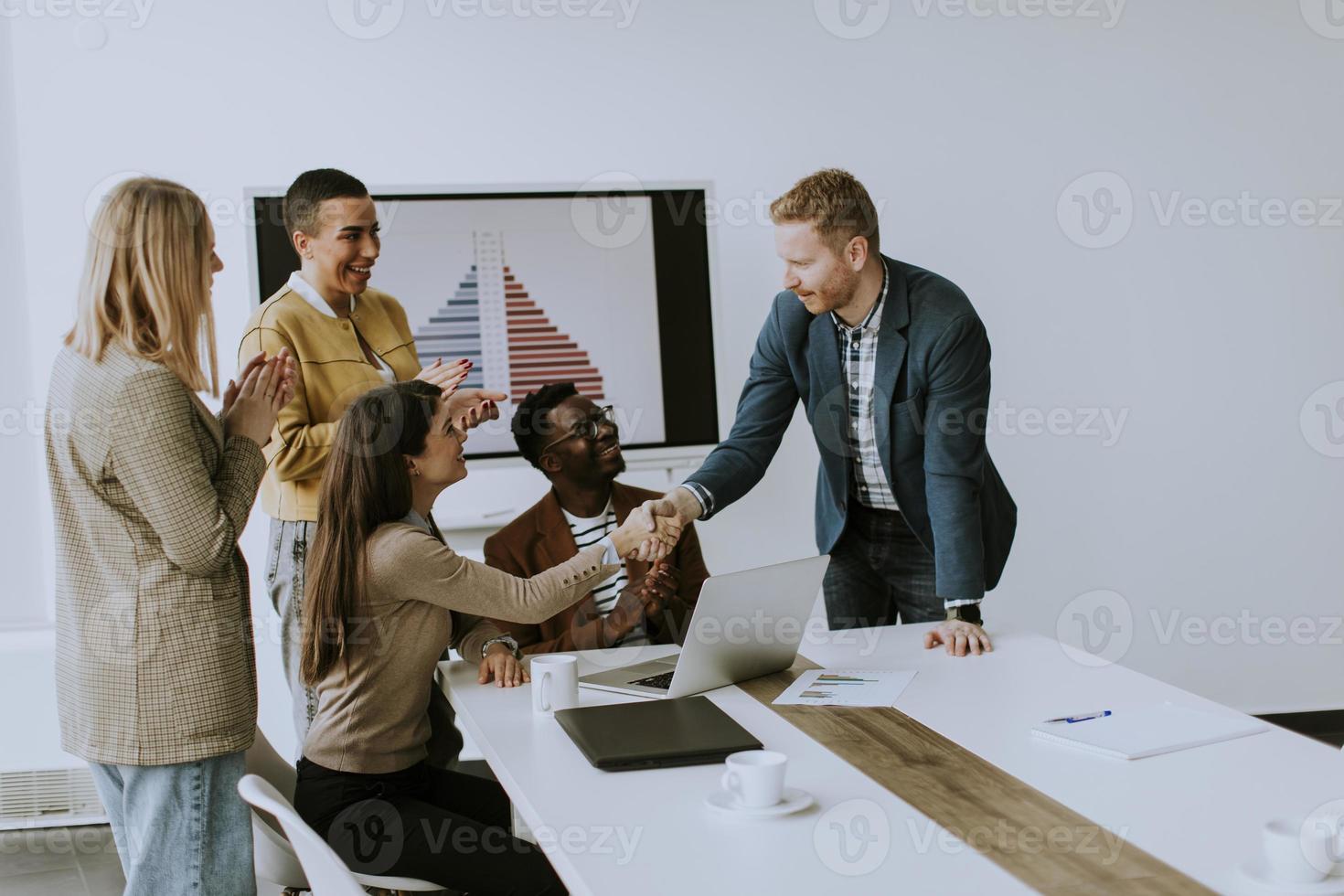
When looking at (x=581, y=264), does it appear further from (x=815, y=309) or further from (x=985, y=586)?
(x=985, y=586)

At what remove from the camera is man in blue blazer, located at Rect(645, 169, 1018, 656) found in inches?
102

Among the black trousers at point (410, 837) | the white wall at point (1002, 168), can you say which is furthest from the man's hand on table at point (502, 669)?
the white wall at point (1002, 168)

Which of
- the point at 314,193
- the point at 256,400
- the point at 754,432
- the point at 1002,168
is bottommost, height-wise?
the point at 754,432

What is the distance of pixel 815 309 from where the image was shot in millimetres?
2717

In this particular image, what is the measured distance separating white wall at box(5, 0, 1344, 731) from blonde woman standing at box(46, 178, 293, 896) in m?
1.82

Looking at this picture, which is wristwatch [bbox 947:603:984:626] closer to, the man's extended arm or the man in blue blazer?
the man in blue blazer

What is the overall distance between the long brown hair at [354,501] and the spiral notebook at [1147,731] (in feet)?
3.70

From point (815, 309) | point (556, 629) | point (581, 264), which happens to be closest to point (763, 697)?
point (556, 629)

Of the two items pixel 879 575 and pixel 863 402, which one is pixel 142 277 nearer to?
pixel 863 402

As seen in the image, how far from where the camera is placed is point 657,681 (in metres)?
2.15

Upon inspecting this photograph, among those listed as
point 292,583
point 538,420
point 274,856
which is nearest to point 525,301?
point 538,420

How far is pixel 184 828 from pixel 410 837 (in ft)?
1.11

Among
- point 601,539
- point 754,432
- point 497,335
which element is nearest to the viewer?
point 601,539

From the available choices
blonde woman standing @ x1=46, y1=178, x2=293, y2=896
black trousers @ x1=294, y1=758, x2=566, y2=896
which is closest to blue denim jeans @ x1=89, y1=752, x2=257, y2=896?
blonde woman standing @ x1=46, y1=178, x2=293, y2=896
